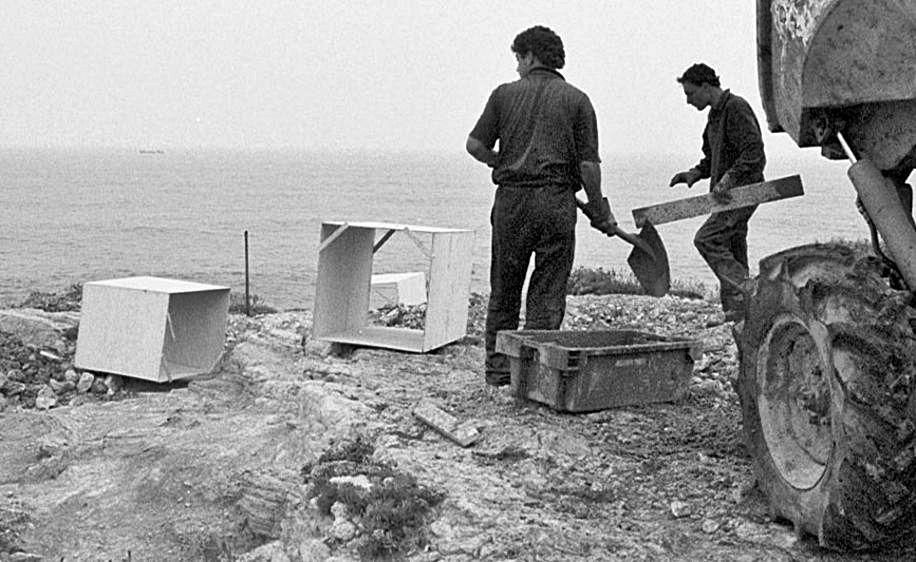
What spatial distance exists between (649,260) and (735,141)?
1232 millimetres

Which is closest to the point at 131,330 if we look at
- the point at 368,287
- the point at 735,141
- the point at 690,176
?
the point at 368,287

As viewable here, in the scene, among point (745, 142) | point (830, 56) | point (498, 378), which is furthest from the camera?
point (745, 142)

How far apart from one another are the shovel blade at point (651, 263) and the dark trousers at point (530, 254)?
0.49 m

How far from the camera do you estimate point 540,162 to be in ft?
26.0

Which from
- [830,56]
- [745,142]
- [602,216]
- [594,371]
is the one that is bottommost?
[594,371]

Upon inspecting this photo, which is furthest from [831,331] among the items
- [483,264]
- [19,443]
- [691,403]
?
[483,264]

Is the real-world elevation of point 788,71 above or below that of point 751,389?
above

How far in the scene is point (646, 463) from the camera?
6566mm

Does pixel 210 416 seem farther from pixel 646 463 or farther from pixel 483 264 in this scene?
pixel 483 264

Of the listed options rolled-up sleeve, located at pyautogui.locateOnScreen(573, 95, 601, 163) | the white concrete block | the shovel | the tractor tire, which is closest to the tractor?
the tractor tire

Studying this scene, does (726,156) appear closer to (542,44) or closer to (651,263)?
(651,263)

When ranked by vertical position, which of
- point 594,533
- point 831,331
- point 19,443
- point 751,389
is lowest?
point 19,443

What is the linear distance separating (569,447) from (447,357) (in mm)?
3147

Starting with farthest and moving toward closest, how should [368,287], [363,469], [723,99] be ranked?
[368,287] → [723,99] → [363,469]
